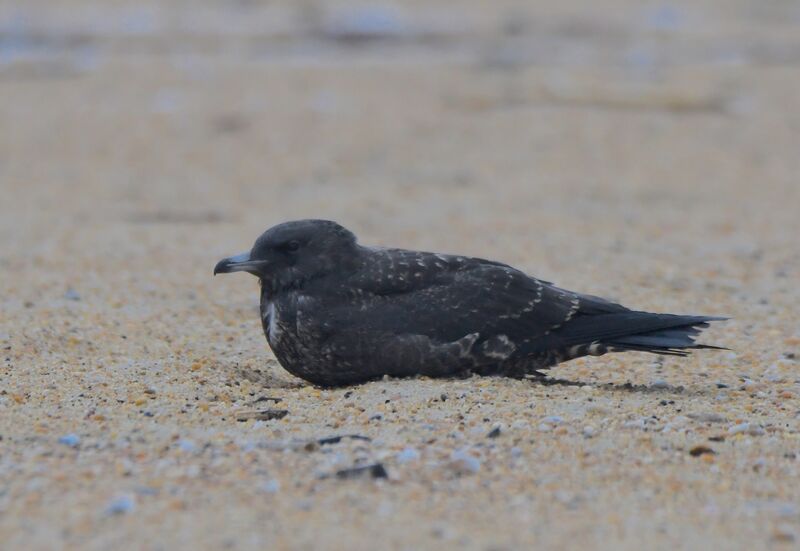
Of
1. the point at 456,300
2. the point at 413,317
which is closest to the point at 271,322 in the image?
the point at 413,317

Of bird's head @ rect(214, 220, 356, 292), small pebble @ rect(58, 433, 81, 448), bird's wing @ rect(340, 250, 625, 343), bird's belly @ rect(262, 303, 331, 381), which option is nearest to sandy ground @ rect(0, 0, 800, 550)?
small pebble @ rect(58, 433, 81, 448)

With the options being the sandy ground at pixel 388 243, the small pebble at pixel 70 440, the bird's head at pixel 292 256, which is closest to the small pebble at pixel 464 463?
the sandy ground at pixel 388 243

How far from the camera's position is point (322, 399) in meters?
5.30

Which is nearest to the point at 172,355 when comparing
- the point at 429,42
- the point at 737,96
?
the point at 737,96

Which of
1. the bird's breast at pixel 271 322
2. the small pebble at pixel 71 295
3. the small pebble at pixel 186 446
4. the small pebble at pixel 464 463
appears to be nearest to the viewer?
the small pebble at pixel 464 463

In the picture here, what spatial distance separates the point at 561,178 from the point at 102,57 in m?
8.72

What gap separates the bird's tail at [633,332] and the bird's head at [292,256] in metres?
1.01

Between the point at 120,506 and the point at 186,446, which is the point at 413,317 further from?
the point at 120,506

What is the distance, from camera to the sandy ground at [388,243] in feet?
13.2

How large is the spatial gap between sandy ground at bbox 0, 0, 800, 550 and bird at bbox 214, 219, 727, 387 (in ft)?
0.51

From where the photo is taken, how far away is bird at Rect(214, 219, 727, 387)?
5480 mm

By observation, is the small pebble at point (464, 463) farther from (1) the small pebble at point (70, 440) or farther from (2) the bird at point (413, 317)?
(1) the small pebble at point (70, 440)

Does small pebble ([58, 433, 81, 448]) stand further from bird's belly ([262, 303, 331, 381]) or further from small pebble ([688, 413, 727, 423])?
small pebble ([688, 413, 727, 423])

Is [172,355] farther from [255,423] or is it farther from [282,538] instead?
[282,538]
